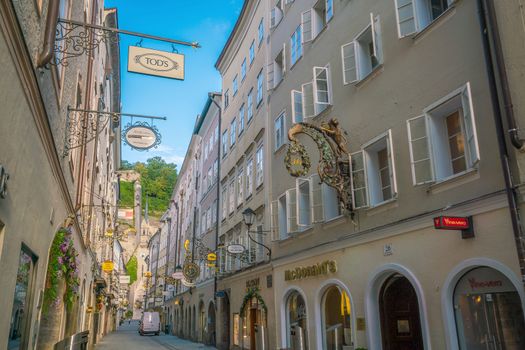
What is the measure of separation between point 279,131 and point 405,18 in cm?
918

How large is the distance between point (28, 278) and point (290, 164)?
6.72 metres

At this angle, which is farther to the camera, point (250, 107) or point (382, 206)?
point (250, 107)

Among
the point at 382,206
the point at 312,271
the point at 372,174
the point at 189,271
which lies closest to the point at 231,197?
the point at 189,271

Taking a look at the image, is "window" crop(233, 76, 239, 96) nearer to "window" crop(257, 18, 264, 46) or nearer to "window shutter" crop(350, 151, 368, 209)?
"window" crop(257, 18, 264, 46)

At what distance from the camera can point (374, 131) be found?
11.9 metres

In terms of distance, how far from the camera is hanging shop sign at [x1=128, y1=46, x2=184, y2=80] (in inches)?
355

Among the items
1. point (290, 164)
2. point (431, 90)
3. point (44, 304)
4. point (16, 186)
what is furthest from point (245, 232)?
point (16, 186)

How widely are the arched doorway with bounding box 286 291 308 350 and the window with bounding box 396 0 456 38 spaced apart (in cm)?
894

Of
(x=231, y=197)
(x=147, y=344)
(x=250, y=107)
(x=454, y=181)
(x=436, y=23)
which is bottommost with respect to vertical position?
(x=147, y=344)

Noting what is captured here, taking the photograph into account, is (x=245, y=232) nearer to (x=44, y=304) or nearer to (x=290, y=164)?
(x=290, y=164)

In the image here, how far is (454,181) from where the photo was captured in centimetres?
902

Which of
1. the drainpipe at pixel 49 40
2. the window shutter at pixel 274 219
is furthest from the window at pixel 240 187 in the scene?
the drainpipe at pixel 49 40

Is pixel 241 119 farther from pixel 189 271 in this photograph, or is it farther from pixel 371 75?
pixel 371 75

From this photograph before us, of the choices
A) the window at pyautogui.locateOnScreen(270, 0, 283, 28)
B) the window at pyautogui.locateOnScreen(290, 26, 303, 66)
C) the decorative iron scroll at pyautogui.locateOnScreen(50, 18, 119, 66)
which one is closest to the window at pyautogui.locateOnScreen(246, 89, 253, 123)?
the window at pyautogui.locateOnScreen(270, 0, 283, 28)
